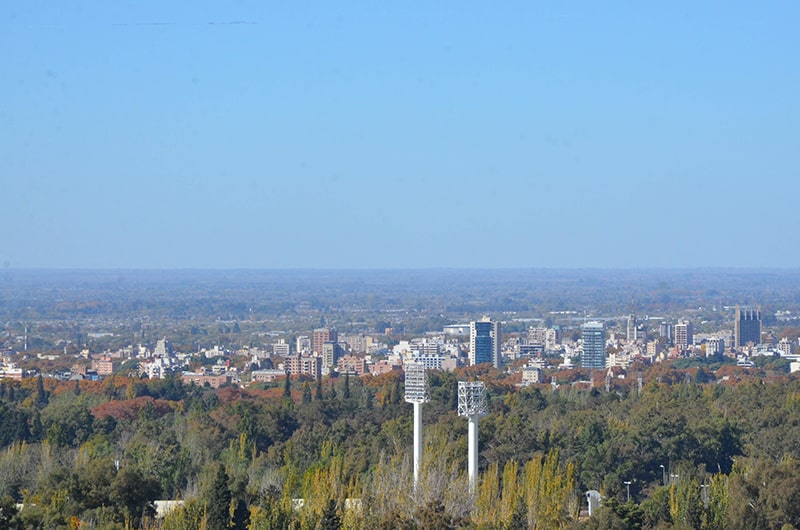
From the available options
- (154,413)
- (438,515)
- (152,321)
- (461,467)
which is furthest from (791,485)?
(152,321)

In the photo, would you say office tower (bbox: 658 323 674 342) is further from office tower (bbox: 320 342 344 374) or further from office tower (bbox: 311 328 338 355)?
office tower (bbox: 320 342 344 374)

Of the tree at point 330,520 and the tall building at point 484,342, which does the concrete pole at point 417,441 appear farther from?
the tall building at point 484,342

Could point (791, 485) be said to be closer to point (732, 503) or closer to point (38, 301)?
point (732, 503)

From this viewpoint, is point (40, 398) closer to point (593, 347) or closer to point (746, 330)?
point (593, 347)

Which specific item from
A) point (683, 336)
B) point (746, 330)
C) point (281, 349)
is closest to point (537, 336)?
point (683, 336)

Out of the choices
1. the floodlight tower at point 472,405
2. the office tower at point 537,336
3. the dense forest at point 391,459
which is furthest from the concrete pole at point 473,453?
the office tower at point 537,336
